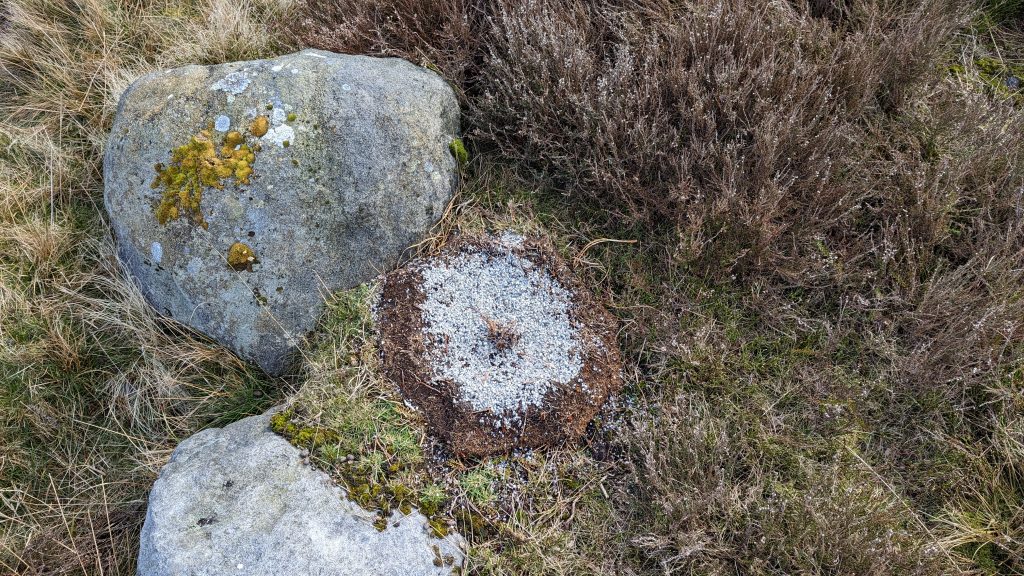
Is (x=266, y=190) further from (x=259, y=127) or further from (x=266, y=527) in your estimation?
(x=266, y=527)

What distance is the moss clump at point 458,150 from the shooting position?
3.32 metres

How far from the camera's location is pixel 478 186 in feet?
11.1

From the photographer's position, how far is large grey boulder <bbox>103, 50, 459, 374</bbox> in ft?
9.78

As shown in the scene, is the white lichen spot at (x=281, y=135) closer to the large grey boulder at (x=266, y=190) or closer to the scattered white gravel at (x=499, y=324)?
the large grey boulder at (x=266, y=190)

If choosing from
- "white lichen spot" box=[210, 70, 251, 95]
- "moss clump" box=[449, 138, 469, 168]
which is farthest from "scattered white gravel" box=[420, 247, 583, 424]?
"white lichen spot" box=[210, 70, 251, 95]

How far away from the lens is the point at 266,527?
2.42 meters

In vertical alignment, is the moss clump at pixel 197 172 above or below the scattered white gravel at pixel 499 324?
above

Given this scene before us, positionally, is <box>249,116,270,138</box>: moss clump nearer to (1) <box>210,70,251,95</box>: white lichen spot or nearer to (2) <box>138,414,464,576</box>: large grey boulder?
(1) <box>210,70,251,95</box>: white lichen spot

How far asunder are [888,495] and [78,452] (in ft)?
13.0

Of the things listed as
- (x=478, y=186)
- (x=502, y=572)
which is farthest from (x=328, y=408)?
(x=478, y=186)

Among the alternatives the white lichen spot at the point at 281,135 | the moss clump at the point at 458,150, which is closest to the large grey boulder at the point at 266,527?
the white lichen spot at the point at 281,135

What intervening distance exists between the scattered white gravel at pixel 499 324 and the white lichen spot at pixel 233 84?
1338mm

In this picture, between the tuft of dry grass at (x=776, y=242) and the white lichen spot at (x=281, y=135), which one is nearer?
the tuft of dry grass at (x=776, y=242)

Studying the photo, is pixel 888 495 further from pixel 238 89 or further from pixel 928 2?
pixel 238 89
